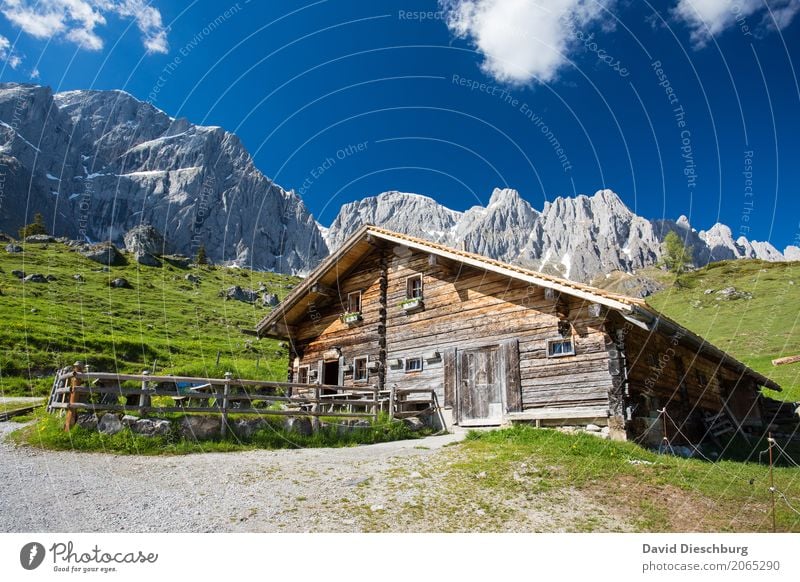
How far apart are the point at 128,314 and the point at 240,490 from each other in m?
56.2

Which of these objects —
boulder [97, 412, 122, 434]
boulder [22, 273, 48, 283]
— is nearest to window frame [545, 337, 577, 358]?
boulder [97, 412, 122, 434]

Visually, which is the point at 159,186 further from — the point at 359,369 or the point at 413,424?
the point at 413,424

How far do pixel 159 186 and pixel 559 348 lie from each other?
571 feet

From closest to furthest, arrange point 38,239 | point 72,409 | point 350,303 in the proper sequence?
point 72,409 < point 350,303 < point 38,239

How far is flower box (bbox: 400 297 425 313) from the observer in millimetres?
18016

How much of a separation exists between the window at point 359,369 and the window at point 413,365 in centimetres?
218

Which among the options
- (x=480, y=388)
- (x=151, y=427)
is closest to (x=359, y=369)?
(x=480, y=388)

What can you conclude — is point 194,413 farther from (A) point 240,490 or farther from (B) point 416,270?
(B) point 416,270

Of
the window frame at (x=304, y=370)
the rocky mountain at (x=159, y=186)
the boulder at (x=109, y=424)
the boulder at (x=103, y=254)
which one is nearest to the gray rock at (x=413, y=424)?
the window frame at (x=304, y=370)

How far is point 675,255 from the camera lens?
111m

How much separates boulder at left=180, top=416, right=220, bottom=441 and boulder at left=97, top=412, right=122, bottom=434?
53.5 inches

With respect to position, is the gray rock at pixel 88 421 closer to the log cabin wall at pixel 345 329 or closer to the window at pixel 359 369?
the log cabin wall at pixel 345 329

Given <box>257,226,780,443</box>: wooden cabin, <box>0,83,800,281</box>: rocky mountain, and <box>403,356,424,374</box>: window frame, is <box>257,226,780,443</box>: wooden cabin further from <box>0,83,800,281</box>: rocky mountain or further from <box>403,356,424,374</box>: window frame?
<box>0,83,800,281</box>: rocky mountain
